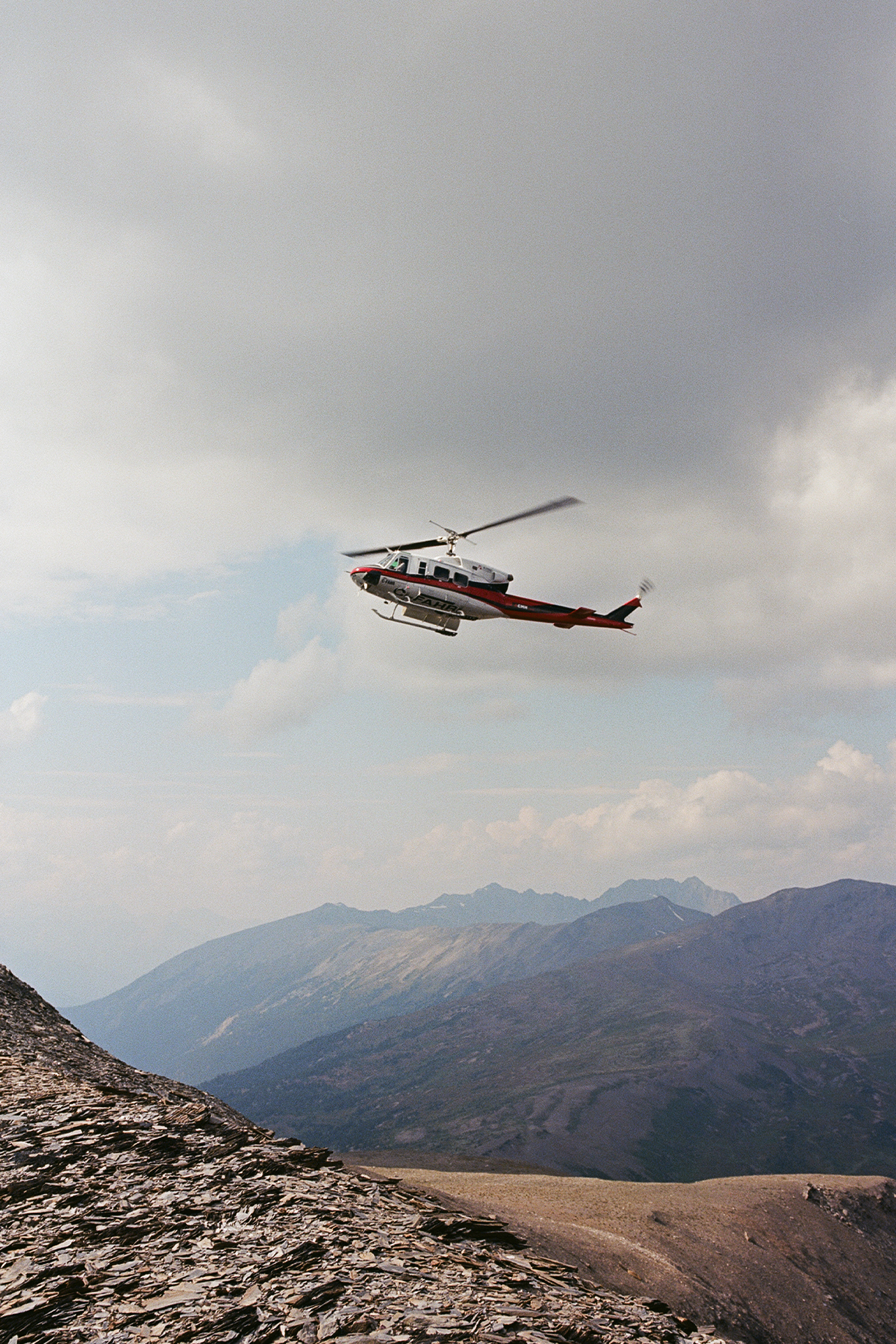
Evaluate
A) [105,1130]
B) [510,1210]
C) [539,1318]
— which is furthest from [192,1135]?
[510,1210]

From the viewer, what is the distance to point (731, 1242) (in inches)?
2144

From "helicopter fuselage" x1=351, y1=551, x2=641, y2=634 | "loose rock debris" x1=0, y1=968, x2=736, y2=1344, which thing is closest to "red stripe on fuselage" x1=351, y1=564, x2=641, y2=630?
"helicopter fuselage" x1=351, y1=551, x2=641, y2=634

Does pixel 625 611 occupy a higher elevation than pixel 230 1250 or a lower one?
higher

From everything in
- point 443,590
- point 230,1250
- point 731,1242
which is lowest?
point 731,1242

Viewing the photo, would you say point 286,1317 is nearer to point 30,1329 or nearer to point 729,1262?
point 30,1329

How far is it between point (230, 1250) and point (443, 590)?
34.9m

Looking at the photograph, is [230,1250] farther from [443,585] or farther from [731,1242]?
[731,1242]

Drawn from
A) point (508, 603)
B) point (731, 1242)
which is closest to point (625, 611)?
point (508, 603)

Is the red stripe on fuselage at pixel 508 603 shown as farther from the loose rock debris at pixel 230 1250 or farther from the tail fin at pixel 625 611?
the loose rock debris at pixel 230 1250

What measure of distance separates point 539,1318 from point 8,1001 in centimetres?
3460

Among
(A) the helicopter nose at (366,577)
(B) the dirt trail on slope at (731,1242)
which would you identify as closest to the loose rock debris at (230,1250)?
(B) the dirt trail on slope at (731,1242)

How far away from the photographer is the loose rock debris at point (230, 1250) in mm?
16031

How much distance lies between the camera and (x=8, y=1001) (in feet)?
133

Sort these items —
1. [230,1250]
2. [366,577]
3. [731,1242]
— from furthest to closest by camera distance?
[731,1242] → [366,577] → [230,1250]
